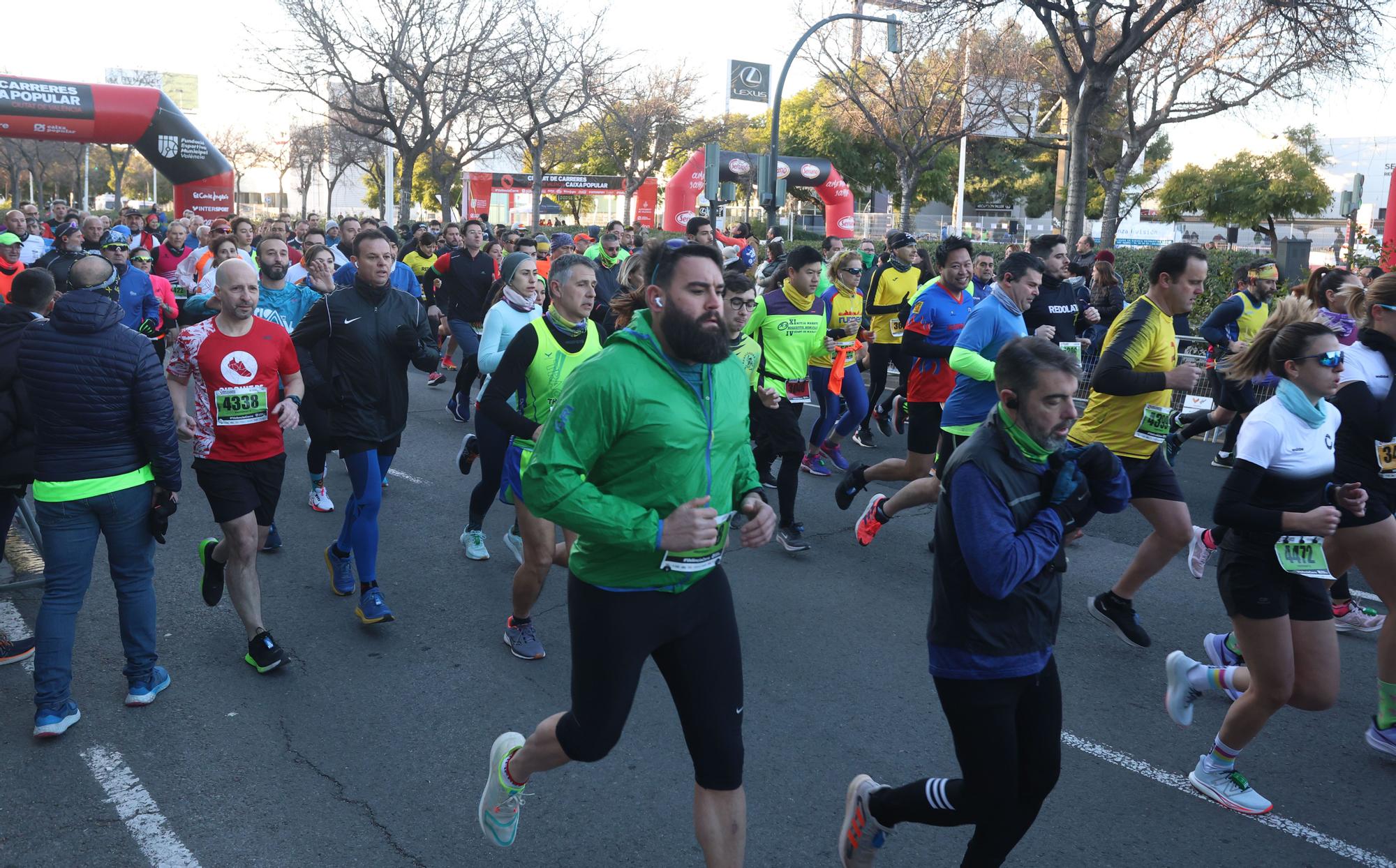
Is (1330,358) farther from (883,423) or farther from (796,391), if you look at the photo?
(883,423)

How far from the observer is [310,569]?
6461 millimetres

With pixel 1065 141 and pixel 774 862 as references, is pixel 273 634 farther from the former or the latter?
pixel 1065 141

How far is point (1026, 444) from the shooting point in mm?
2844

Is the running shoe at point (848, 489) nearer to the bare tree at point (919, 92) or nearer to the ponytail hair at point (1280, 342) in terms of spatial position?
the ponytail hair at point (1280, 342)

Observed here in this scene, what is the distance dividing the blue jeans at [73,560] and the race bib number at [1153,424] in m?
4.45

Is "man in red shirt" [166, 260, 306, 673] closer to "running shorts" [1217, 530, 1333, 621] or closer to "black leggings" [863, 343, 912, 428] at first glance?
"running shorts" [1217, 530, 1333, 621]

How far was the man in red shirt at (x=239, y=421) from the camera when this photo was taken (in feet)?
15.8

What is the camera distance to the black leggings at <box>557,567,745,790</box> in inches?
115

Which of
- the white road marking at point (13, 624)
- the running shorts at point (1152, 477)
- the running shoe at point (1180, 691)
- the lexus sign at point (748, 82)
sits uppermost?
the lexus sign at point (748, 82)

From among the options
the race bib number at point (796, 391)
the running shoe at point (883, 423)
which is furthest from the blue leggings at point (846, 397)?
the running shoe at point (883, 423)

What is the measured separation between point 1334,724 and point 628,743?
9.78 feet

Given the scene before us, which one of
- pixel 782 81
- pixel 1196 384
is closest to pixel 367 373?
pixel 1196 384

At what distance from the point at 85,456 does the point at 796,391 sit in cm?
434

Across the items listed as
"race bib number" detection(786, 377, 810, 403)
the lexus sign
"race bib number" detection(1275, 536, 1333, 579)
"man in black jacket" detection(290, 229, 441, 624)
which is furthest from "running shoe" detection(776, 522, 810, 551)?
the lexus sign
